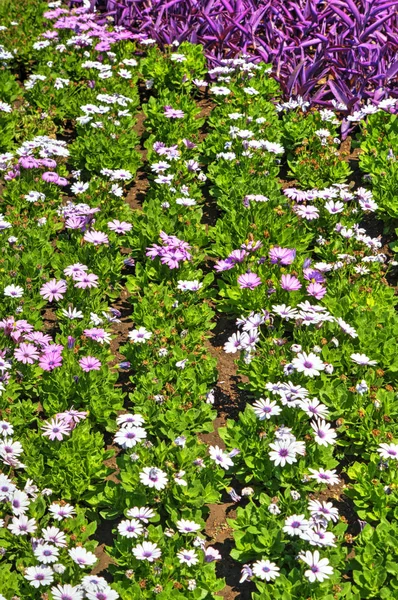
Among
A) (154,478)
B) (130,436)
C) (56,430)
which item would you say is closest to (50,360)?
(56,430)

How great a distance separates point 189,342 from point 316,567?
195 cm

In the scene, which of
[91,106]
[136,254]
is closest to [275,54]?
[91,106]

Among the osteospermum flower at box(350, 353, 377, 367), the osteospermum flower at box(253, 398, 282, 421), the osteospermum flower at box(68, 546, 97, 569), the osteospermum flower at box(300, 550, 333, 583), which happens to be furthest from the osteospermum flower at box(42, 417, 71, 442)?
the osteospermum flower at box(350, 353, 377, 367)

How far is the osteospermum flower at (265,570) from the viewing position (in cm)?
413

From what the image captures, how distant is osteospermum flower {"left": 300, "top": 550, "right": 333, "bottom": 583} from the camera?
13.1 feet

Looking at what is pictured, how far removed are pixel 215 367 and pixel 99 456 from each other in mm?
1202

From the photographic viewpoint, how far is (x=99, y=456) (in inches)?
190

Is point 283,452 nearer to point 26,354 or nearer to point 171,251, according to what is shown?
point 26,354

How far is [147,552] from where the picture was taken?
416cm

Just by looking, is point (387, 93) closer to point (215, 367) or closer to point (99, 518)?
point (215, 367)

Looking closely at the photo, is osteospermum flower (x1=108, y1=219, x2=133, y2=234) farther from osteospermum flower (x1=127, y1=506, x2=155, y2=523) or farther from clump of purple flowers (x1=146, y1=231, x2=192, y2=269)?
osteospermum flower (x1=127, y1=506, x2=155, y2=523)

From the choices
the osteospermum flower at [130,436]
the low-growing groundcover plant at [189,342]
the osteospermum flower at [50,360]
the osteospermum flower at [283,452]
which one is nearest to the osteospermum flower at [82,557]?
the low-growing groundcover plant at [189,342]

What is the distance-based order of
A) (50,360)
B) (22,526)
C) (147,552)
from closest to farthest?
1. (147,552)
2. (22,526)
3. (50,360)

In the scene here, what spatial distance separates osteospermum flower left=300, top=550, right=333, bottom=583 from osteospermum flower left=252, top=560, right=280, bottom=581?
0.18 m
